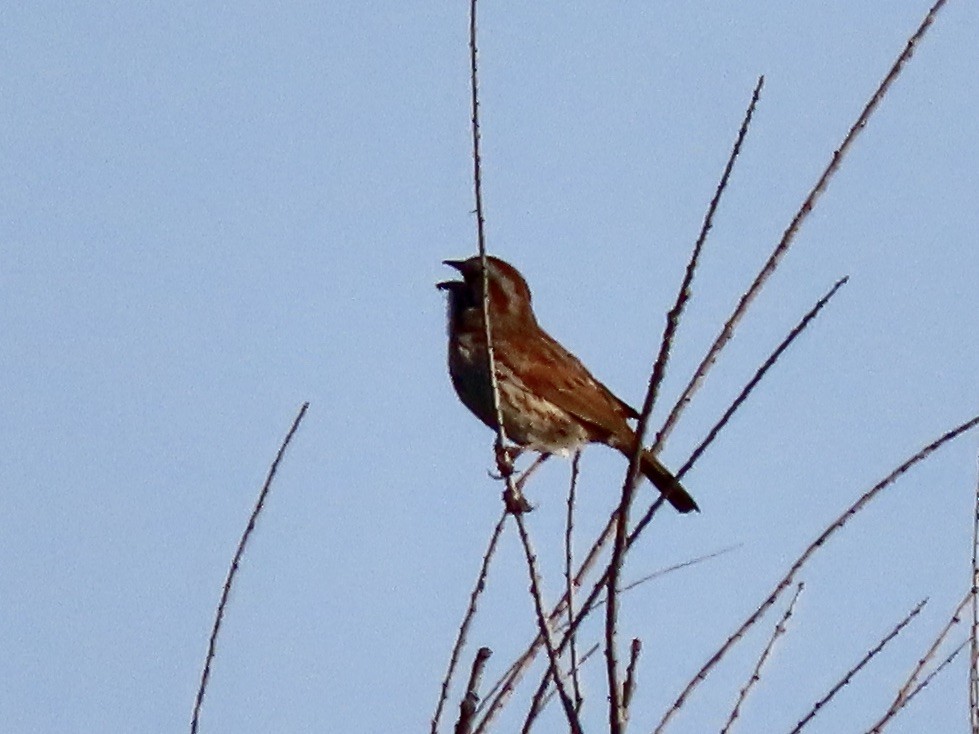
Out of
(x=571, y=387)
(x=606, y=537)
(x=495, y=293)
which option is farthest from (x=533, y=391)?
(x=606, y=537)

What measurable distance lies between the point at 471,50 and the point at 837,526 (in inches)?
58.9

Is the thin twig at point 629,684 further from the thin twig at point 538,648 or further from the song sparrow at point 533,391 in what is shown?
the song sparrow at point 533,391

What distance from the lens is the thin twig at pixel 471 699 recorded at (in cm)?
425

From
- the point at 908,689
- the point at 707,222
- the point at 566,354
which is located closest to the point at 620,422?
the point at 566,354

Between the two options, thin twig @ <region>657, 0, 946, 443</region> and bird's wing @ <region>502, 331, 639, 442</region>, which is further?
bird's wing @ <region>502, 331, 639, 442</region>

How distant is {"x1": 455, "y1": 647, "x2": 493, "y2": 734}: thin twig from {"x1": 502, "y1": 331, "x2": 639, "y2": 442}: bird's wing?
5159 mm

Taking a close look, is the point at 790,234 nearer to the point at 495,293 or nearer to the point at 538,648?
the point at 538,648

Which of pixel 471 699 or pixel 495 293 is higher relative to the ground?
pixel 495 293

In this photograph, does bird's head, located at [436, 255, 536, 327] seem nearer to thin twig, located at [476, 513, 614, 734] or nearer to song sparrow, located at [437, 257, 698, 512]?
song sparrow, located at [437, 257, 698, 512]

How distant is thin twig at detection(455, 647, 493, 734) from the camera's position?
13.9 feet

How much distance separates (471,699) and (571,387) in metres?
5.42

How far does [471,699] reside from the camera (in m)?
4.31

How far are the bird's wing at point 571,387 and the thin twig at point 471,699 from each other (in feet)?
16.9

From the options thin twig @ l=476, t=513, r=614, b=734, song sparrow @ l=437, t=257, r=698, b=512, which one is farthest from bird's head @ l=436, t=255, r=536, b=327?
thin twig @ l=476, t=513, r=614, b=734
